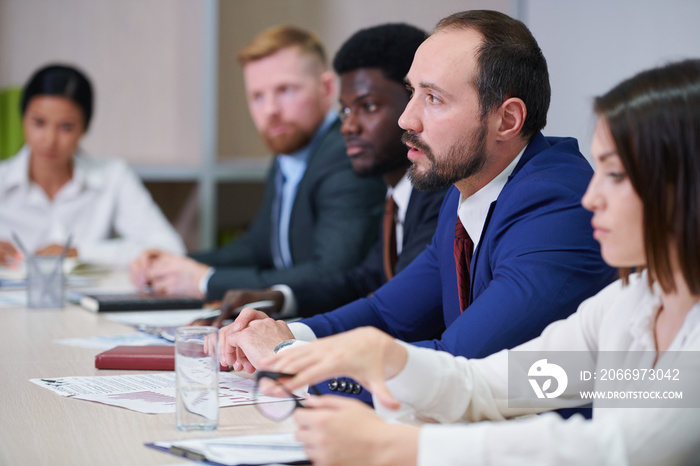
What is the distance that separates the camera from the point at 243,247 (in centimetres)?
312

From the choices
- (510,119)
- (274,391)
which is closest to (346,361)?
(274,391)

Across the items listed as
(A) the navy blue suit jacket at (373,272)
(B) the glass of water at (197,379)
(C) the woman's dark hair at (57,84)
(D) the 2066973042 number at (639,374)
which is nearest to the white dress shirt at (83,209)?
(C) the woman's dark hair at (57,84)

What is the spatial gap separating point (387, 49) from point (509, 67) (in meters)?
0.77

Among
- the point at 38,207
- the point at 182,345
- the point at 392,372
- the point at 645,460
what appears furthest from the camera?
the point at 38,207

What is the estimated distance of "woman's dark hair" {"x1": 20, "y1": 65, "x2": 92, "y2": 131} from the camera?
3172mm

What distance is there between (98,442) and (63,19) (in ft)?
11.2

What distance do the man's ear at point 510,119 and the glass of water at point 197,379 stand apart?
23.9 inches

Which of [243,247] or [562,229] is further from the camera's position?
[243,247]

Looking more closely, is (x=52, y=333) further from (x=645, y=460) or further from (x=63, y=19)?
(x=63, y=19)

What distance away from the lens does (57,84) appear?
10.4 feet

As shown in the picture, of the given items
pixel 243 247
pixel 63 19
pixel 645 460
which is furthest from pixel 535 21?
pixel 63 19

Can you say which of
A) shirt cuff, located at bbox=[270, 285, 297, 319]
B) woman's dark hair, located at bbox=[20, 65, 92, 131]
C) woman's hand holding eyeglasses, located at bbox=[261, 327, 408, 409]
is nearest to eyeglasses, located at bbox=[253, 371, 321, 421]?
woman's hand holding eyeglasses, located at bbox=[261, 327, 408, 409]

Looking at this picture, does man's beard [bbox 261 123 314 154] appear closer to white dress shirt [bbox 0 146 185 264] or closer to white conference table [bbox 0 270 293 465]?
white dress shirt [bbox 0 146 185 264]

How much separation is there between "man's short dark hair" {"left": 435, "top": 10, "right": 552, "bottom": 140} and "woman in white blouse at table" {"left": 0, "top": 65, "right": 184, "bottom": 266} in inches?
80.4
